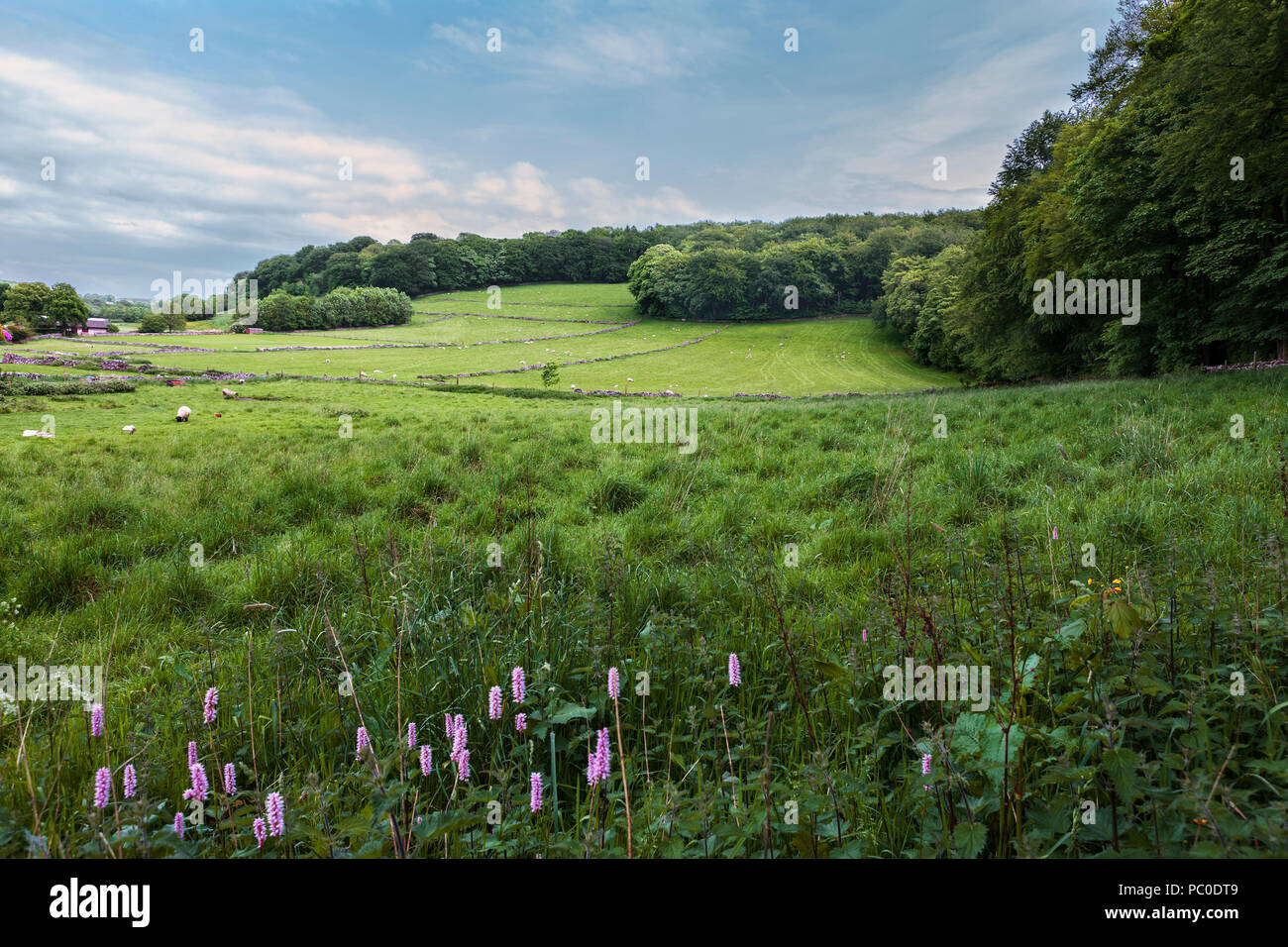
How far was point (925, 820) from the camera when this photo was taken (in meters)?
2.00

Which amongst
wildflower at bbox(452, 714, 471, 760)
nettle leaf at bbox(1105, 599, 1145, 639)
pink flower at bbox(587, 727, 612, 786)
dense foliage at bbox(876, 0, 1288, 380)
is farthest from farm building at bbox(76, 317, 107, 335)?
→ nettle leaf at bbox(1105, 599, 1145, 639)

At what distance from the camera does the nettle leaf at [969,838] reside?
166 cm

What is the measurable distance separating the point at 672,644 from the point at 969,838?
176cm

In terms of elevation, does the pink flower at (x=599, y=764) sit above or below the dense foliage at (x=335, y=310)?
below

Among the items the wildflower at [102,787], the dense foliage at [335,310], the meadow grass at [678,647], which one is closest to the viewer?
the wildflower at [102,787]

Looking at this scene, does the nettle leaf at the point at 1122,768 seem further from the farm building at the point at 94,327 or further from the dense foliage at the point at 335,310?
the dense foliage at the point at 335,310

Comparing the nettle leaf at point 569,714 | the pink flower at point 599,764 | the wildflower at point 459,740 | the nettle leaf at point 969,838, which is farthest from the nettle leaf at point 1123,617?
the wildflower at point 459,740

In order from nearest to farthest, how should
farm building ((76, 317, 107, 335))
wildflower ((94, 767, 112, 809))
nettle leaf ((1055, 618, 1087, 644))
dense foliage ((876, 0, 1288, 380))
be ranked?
wildflower ((94, 767, 112, 809))
nettle leaf ((1055, 618, 1087, 644))
dense foliage ((876, 0, 1288, 380))
farm building ((76, 317, 107, 335))

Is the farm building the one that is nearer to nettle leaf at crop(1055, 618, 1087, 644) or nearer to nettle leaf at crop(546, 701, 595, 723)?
nettle leaf at crop(546, 701, 595, 723)

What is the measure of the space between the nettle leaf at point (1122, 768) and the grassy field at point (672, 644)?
0.03 feet

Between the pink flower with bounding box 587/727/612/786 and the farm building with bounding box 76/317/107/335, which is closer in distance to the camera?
the pink flower with bounding box 587/727/612/786

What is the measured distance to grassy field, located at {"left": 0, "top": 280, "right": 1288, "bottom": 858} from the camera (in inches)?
73.9

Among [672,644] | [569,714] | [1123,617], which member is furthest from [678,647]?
[1123,617]
